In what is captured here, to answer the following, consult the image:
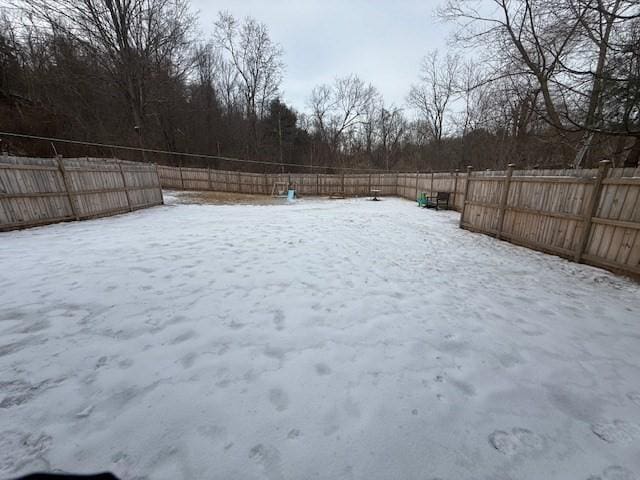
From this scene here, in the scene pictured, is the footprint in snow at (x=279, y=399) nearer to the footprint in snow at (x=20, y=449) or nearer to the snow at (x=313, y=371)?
the snow at (x=313, y=371)

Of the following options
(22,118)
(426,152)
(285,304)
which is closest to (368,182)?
(426,152)

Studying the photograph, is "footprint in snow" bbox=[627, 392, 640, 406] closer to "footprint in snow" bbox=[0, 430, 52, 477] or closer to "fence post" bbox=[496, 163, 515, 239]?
"footprint in snow" bbox=[0, 430, 52, 477]

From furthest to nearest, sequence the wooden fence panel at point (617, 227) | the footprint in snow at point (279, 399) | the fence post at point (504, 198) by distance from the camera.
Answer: the fence post at point (504, 198)
the wooden fence panel at point (617, 227)
the footprint in snow at point (279, 399)

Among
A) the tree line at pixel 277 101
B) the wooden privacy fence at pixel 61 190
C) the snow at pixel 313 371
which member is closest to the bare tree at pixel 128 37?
the tree line at pixel 277 101

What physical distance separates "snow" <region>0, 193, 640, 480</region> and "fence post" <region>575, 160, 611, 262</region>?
29.2 inches

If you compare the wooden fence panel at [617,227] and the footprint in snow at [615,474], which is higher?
the wooden fence panel at [617,227]

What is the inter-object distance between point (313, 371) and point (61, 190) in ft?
30.4

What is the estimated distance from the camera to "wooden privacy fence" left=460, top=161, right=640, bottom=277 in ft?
13.4

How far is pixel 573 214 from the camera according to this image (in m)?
4.88

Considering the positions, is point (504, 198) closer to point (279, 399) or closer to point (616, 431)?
point (616, 431)

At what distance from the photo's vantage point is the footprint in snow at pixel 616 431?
1.52 meters

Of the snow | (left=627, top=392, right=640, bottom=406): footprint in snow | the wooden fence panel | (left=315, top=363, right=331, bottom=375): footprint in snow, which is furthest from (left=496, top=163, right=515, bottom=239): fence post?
(left=315, top=363, right=331, bottom=375): footprint in snow

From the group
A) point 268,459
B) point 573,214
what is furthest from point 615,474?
point 573,214

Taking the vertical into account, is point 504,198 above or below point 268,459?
above
